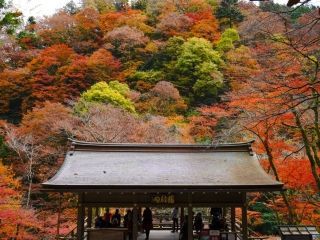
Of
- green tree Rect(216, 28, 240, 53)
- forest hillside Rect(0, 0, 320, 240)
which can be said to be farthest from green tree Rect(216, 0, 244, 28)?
green tree Rect(216, 28, 240, 53)

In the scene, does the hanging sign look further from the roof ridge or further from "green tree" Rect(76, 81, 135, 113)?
"green tree" Rect(76, 81, 135, 113)

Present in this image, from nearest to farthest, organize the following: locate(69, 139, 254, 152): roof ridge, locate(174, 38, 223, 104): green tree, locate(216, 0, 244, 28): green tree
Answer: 1. locate(69, 139, 254, 152): roof ridge
2. locate(174, 38, 223, 104): green tree
3. locate(216, 0, 244, 28): green tree

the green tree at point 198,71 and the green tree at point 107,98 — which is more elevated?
the green tree at point 198,71

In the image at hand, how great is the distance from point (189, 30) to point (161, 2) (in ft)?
21.3

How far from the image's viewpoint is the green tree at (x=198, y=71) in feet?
104

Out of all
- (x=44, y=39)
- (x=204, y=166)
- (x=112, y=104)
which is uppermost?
(x=44, y=39)

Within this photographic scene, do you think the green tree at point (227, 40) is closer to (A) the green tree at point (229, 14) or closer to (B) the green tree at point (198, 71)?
(B) the green tree at point (198, 71)

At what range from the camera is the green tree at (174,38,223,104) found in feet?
104

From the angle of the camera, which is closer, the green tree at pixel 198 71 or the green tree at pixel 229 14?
the green tree at pixel 198 71

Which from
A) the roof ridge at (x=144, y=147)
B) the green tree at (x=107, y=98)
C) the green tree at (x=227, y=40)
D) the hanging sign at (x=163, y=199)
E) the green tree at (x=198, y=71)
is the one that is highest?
the green tree at (x=227, y=40)

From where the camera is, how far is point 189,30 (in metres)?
37.5

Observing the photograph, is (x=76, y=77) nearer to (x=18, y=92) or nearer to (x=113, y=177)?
(x=18, y=92)

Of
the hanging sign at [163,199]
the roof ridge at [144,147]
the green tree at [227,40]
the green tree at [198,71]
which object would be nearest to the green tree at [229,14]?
the green tree at [227,40]

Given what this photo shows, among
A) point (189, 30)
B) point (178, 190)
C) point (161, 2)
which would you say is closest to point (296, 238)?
point (178, 190)
